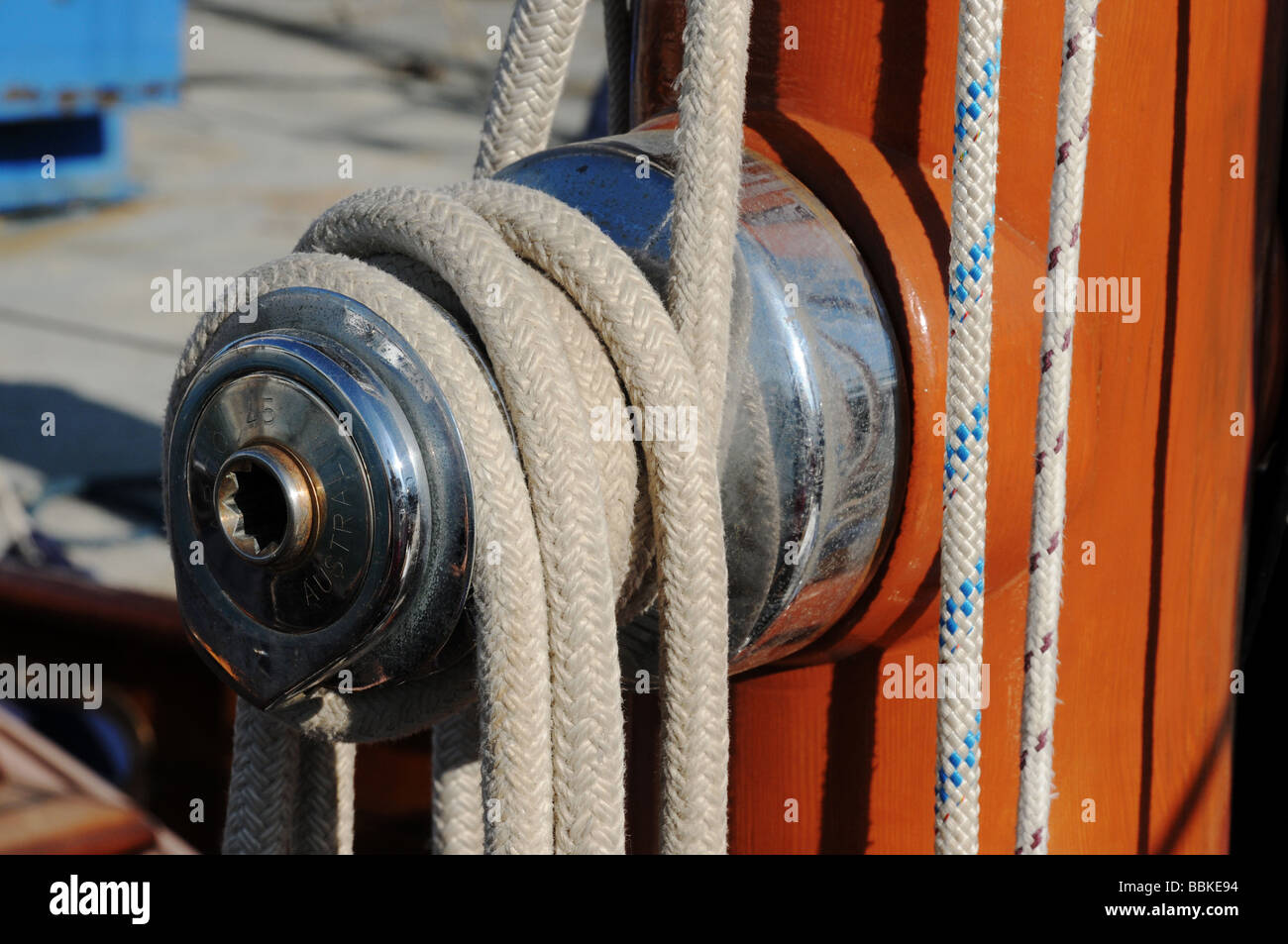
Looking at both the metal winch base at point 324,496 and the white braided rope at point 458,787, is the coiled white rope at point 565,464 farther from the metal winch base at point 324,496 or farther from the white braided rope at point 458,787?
the white braided rope at point 458,787

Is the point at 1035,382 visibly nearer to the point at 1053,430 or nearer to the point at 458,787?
the point at 1053,430

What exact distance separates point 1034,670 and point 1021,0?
0.41m

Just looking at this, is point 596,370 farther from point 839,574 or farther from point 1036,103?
point 1036,103

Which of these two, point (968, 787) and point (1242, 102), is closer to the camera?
point (968, 787)

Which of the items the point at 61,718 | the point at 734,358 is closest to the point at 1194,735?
the point at 734,358

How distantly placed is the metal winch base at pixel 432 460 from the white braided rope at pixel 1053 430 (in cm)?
9

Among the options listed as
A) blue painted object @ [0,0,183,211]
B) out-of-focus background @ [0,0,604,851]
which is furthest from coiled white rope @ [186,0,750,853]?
blue painted object @ [0,0,183,211]

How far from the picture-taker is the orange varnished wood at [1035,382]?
815mm

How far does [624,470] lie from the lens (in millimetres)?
703

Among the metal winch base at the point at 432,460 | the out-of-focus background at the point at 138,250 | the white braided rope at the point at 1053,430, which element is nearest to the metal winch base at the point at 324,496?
the metal winch base at the point at 432,460

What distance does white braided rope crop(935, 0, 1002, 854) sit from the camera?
29.4 inches

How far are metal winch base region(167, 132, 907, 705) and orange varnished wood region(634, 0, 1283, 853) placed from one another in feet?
0.14

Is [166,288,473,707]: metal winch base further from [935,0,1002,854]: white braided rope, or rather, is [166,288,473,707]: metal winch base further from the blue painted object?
the blue painted object

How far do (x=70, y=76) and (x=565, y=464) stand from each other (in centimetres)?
571
